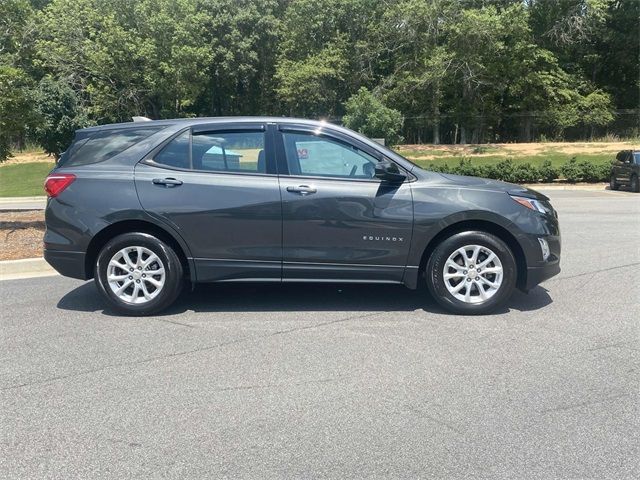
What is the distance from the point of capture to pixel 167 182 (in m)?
5.34

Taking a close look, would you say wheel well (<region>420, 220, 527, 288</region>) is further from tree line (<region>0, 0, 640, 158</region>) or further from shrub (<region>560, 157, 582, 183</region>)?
tree line (<region>0, 0, 640, 158</region>)

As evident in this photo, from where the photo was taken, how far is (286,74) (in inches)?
1737

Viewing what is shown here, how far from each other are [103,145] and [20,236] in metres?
5.04

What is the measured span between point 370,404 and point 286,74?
43.0m

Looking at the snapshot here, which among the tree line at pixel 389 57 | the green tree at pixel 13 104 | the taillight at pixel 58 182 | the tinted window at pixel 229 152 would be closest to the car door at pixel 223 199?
the tinted window at pixel 229 152

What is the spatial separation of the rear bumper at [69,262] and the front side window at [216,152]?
4.03 feet

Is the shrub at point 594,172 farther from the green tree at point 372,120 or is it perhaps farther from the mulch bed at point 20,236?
the mulch bed at point 20,236

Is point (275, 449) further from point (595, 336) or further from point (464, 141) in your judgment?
point (464, 141)

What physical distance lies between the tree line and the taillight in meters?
36.1

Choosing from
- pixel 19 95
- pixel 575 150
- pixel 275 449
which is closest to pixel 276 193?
pixel 275 449

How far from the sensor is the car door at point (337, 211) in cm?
525

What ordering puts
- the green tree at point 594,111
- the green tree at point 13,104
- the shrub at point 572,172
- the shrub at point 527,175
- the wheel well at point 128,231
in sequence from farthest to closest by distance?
the green tree at point 594,111, the shrub at point 527,175, the shrub at point 572,172, the green tree at point 13,104, the wheel well at point 128,231

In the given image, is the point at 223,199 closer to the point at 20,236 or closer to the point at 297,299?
the point at 297,299

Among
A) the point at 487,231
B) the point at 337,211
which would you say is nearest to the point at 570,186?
the point at 487,231
